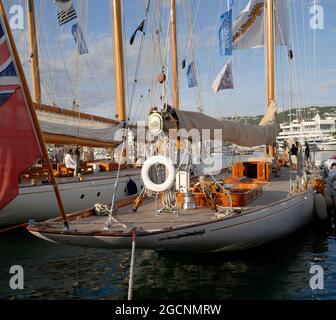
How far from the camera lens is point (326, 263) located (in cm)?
1076

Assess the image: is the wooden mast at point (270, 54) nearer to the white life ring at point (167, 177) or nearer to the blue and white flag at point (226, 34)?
the blue and white flag at point (226, 34)

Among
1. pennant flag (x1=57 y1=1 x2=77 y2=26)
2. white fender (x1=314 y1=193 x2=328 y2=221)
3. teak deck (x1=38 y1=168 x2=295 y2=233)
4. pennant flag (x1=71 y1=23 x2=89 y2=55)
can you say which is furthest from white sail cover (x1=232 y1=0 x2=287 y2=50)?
teak deck (x1=38 y1=168 x2=295 y2=233)

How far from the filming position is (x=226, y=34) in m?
18.0

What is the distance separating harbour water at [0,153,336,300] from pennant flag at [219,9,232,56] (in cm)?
925

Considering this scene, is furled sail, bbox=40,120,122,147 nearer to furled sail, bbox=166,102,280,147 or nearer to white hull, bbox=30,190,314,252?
furled sail, bbox=166,102,280,147

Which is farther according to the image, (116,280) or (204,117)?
(204,117)

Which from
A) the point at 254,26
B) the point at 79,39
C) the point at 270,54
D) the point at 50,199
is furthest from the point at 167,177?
the point at 79,39

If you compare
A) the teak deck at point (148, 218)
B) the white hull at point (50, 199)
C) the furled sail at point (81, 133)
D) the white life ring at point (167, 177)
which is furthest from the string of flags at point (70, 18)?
the white life ring at point (167, 177)

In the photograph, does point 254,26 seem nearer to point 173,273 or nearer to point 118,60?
point 118,60

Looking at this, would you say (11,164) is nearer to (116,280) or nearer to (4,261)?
(116,280)

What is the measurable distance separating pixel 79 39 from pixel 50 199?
9.65 m

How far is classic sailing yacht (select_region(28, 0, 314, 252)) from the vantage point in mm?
8328
